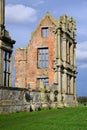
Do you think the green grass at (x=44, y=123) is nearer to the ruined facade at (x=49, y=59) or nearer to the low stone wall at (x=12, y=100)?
the low stone wall at (x=12, y=100)

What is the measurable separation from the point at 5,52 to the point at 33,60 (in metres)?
19.2

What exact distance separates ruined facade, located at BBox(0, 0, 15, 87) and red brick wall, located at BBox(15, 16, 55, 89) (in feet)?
56.9

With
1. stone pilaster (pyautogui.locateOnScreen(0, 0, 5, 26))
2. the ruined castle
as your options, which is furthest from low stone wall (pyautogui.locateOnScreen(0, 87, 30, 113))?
the ruined castle

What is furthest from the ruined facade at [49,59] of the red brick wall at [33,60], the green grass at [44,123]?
the green grass at [44,123]

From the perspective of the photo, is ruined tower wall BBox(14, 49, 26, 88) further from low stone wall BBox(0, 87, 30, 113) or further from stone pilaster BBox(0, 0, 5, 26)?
stone pilaster BBox(0, 0, 5, 26)

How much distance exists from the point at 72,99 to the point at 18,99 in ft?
65.9

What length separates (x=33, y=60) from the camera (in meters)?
42.4

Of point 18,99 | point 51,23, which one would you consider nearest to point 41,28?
point 51,23

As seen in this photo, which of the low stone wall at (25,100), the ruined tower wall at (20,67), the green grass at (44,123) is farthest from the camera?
the ruined tower wall at (20,67)

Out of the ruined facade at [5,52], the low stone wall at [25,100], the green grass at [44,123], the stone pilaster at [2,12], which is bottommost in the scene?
the green grass at [44,123]

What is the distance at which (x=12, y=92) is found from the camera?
2344 centimetres

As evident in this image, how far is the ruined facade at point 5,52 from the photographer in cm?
2250

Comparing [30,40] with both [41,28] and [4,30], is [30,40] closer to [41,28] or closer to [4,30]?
[41,28]

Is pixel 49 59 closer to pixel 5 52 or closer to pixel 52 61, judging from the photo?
pixel 52 61
